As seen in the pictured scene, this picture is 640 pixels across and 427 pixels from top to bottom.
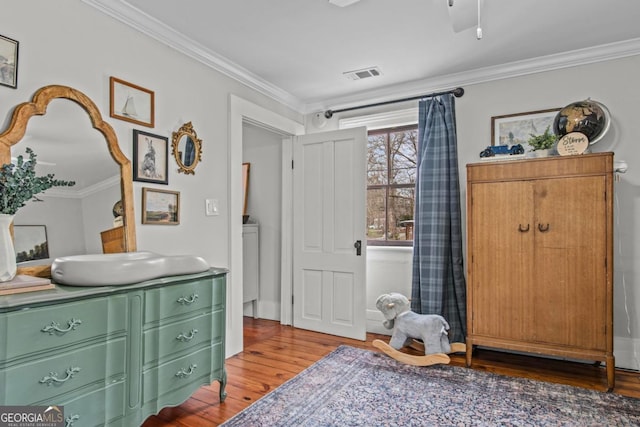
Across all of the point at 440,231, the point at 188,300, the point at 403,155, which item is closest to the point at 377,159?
the point at 403,155

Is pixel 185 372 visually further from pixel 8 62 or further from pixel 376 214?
pixel 376 214

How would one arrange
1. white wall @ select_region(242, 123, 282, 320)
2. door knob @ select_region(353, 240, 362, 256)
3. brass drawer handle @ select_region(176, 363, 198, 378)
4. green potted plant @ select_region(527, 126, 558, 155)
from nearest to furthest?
brass drawer handle @ select_region(176, 363, 198, 378)
green potted plant @ select_region(527, 126, 558, 155)
door knob @ select_region(353, 240, 362, 256)
white wall @ select_region(242, 123, 282, 320)

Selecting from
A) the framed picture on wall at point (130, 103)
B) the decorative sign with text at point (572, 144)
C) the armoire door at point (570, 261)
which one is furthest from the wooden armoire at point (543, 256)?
the framed picture on wall at point (130, 103)

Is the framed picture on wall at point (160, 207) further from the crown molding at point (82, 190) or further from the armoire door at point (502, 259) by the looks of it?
the armoire door at point (502, 259)

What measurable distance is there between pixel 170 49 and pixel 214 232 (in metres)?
1.39

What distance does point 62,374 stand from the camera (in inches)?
61.6

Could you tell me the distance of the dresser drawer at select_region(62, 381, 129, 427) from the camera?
1.59 metres

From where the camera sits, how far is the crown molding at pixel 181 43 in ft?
7.57

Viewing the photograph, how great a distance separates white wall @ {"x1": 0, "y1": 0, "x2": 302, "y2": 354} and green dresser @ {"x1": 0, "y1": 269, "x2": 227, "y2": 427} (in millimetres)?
640

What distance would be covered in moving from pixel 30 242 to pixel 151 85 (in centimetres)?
126

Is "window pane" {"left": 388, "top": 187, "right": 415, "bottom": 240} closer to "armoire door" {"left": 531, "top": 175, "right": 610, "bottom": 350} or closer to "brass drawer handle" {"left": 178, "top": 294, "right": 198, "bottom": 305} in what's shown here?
"armoire door" {"left": 531, "top": 175, "right": 610, "bottom": 350}

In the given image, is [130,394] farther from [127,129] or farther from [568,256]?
[568,256]

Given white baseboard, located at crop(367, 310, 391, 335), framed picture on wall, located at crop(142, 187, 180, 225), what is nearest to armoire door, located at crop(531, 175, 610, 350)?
white baseboard, located at crop(367, 310, 391, 335)

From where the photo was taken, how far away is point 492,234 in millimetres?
2877
